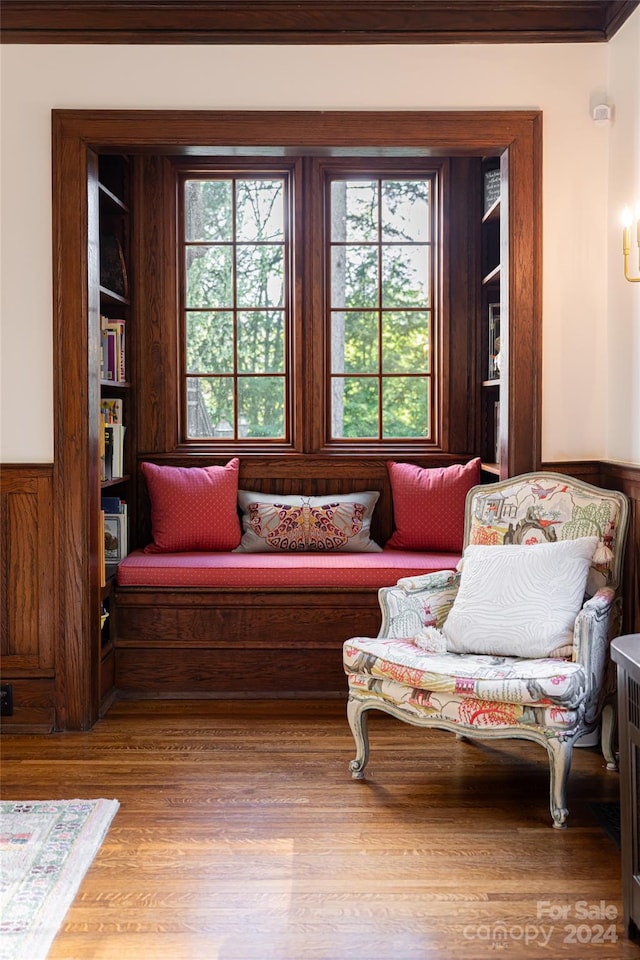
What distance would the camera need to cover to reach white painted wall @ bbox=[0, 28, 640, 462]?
3.79 metres

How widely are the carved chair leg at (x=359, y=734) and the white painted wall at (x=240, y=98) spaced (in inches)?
59.4

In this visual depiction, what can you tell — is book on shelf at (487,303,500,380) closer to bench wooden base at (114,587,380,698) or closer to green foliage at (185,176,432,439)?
green foliage at (185,176,432,439)

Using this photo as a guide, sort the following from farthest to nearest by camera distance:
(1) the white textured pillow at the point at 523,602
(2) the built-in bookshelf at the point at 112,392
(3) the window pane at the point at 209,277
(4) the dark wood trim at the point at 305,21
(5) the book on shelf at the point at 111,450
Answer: (3) the window pane at the point at 209,277
(5) the book on shelf at the point at 111,450
(2) the built-in bookshelf at the point at 112,392
(4) the dark wood trim at the point at 305,21
(1) the white textured pillow at the point at 523,602

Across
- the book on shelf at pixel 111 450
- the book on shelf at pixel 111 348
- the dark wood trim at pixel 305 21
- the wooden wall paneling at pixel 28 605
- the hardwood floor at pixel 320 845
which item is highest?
the dark wood trim at pixel 305 21

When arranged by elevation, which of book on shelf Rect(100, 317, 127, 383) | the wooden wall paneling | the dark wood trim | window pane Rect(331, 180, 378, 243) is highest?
the dark wood trim

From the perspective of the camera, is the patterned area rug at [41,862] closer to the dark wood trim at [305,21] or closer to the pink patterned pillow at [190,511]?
the pink patterned pillow at [190,511]

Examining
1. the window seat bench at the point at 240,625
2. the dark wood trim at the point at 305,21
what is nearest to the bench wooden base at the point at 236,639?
the window seat bench at the point at 240,625

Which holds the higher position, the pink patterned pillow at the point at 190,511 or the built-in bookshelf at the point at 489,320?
the built-in bookshelf at the point at 489,320

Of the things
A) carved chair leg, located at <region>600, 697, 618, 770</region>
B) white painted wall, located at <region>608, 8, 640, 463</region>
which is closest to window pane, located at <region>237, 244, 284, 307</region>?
white painted wall, located at <region>608, 8, 640, 463</region>

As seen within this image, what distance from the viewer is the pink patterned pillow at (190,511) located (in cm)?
461

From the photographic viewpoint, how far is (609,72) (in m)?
3.82

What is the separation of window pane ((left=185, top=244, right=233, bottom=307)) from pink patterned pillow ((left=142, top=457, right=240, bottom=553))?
3.09 ft

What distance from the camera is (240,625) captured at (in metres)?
4.23

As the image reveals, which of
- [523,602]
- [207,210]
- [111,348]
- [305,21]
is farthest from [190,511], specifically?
[305,21]
